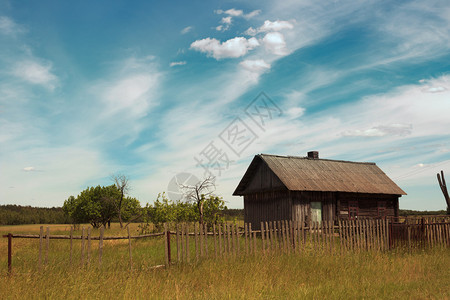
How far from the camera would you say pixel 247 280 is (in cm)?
844

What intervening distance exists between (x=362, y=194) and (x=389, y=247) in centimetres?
1079

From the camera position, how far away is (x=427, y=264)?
11.4 meters

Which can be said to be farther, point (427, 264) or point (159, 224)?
point (159, 224)

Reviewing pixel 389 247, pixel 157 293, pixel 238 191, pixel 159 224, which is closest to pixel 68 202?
pixel 159 224

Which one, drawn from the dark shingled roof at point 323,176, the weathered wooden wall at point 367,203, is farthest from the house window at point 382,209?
the dark shingled roof at point 323,176

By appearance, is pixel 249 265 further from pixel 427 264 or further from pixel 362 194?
pixel 362 194

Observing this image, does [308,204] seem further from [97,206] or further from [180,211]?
[97,206]

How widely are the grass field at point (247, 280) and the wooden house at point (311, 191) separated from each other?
11368mm

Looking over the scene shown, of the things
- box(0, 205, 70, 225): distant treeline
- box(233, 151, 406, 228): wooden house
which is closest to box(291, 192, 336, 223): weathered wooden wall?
box(233, 151, 406, 228): wooden house

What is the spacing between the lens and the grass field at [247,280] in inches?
287

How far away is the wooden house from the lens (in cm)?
2309

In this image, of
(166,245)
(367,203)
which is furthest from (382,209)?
(166,245)

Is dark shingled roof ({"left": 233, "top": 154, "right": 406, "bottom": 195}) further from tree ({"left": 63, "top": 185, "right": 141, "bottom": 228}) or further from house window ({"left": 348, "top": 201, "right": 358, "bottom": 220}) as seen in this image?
tree ({"left": 63, "top": 185, "right": 141, "bottom": 228})

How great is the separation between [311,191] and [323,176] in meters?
2.31
